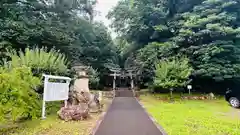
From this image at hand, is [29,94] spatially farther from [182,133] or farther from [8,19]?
[8,19]

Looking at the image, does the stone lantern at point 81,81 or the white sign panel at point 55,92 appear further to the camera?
the stone lantern at point 81,81

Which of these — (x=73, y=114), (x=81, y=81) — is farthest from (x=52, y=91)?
(x=81, y=81)

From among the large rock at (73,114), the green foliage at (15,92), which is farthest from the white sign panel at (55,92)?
the green foliage at (15,92)

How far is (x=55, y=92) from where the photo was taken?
8.55 m

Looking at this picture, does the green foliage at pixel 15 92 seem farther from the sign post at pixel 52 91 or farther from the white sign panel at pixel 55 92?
the white sign panel at pixel 55 92

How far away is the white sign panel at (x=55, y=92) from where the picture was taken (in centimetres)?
803

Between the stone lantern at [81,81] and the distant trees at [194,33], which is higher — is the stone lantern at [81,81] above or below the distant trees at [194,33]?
below

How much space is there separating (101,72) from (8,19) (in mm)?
12937

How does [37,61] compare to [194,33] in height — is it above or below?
below

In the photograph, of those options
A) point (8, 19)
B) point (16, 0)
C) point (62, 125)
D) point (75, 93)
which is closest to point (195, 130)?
point (62, 125)

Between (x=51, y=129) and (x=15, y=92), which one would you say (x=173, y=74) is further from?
(x=15, y=92)

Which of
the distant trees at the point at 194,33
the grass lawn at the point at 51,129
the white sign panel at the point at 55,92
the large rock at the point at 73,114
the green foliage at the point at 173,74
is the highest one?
the distant trees at the point at 194,33

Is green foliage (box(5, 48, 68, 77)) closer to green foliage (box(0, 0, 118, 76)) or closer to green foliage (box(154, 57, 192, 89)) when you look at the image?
green foliage (box(0, 0, 118, 76))

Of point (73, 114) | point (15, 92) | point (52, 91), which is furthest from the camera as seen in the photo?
point (52, 91)
